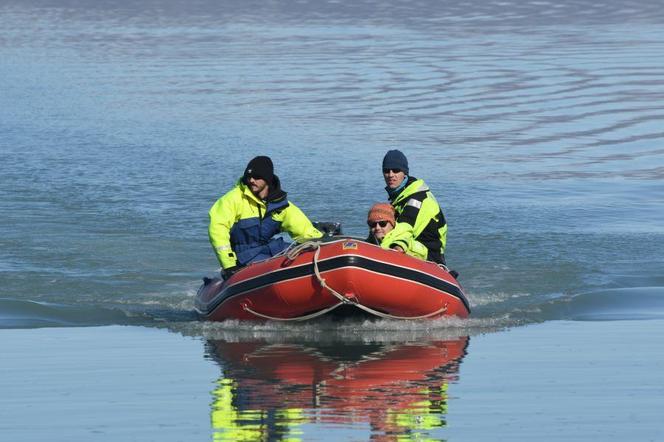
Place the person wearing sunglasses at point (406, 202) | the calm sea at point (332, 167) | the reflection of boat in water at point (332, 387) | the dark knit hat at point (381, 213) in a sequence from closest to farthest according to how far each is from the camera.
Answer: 1. the reflection of boat in water at point (332, 387)
2. the dark knit hat at point (381, 213)
3. the person wearing sunglasses at point (406, 202)
4. the calm sea at point (332, 167)

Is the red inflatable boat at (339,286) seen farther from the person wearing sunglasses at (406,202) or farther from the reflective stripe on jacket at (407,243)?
→ the person wearing sunglasses at (406,202)

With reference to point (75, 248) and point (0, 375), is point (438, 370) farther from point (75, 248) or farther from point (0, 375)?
point (75, 248)

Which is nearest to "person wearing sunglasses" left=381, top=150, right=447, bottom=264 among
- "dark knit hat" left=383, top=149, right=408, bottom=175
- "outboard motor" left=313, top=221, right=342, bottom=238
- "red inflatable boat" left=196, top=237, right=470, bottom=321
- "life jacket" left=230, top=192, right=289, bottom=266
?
"dark knit hat" left=383, top=149, right=408, bottom=175

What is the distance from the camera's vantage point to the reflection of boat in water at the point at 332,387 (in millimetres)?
8648

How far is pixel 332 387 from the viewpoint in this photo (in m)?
9.91

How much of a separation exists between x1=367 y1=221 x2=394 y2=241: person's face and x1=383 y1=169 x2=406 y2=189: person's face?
0.34 metres

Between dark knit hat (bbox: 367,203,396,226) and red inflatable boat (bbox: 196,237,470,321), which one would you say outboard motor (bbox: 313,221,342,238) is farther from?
red inflatable boat (bbox: 196,237,470,321)

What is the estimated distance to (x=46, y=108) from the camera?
27281 millimetres

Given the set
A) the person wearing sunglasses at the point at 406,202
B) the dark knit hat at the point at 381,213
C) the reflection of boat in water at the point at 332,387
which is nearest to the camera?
the reflection of boat in water at the point at 332,387

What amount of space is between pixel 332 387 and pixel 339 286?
2.14m

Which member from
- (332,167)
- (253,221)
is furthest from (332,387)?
(332,167)

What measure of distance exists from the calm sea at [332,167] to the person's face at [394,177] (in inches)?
43.0

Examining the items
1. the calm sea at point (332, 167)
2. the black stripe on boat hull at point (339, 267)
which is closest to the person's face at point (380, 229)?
the black stripe on boat hull at point (339, 267)

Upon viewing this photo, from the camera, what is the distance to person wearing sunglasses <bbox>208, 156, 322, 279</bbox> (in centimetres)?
1263
